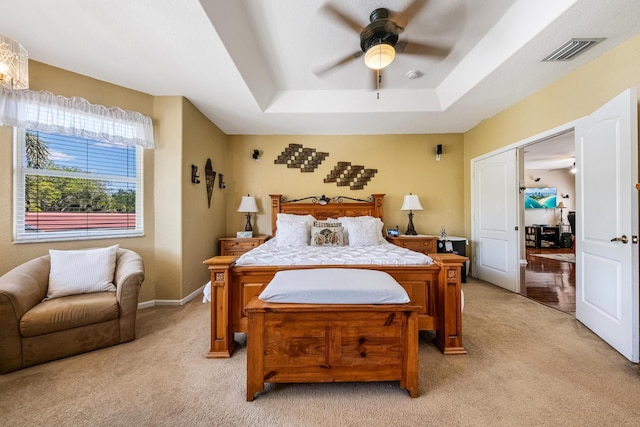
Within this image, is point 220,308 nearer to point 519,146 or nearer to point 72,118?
point 72,118

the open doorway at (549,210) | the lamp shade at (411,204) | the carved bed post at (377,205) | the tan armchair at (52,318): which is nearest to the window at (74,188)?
the tan armchair at (52,318)

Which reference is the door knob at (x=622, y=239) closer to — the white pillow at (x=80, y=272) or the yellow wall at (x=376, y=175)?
the yellow wall at (x=376, y=175)

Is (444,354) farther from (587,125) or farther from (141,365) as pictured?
(587,125)

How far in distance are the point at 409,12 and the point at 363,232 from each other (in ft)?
7.81

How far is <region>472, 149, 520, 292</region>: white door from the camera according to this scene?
3609 mm

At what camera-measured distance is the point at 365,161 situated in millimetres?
4629

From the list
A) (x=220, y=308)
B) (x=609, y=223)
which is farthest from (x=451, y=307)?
(x=220, y=308)

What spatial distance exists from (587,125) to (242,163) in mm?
4725

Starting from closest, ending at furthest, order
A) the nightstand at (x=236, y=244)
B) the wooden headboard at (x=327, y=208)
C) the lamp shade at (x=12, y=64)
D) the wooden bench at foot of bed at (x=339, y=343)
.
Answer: the lamp shade at (x=12, y=64), the wooden bench at foot of bed at (x=339, y=343), the nightstand at (x=236, y=244), the wooden headboard at (x=327, y=208)

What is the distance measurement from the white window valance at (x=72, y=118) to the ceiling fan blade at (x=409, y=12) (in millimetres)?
3074

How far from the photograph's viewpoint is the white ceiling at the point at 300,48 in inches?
75.6

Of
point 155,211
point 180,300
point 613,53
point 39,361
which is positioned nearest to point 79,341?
point 39,361

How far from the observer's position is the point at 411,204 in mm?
4293

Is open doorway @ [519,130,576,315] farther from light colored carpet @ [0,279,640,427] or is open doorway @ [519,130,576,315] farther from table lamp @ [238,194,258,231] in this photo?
table lamp @ [238,194,258,231]
